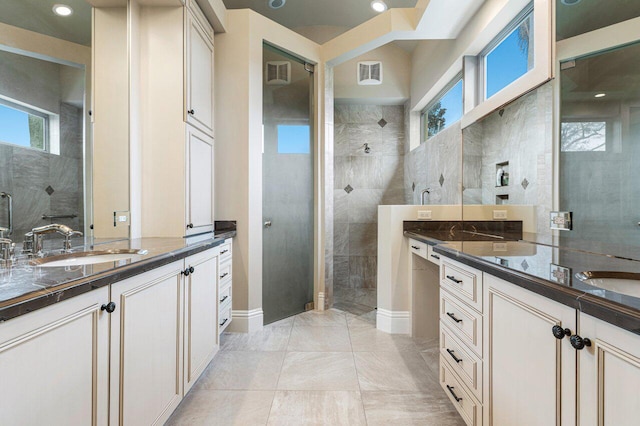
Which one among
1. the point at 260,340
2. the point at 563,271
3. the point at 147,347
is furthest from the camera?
the point at 260,340

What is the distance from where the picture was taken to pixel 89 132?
175 centimetres

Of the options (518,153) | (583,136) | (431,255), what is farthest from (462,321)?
(518,153)

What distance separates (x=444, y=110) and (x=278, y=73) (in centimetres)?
193

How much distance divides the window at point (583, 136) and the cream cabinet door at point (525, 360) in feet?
2.56

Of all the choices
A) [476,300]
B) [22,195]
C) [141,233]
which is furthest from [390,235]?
[22,195]

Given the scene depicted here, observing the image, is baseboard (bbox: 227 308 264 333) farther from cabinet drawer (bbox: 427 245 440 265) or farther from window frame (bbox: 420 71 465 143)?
window frame (bbox: 420 71 465 143)

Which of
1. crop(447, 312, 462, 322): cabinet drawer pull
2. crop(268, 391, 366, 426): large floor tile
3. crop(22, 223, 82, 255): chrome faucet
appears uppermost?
crop(22, 223, 82, 255): chrome faucet

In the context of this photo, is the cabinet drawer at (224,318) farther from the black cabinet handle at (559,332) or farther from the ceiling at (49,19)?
the black cabinet handle at (559,332)

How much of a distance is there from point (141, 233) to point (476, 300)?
6.59 ft

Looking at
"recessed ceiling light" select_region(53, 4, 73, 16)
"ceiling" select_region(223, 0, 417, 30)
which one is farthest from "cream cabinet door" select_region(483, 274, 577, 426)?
"ceiling" select_region(223, 0, 417, 30)

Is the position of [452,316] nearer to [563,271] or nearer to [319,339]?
[563,271]

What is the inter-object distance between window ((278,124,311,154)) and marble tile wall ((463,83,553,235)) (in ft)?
4.95

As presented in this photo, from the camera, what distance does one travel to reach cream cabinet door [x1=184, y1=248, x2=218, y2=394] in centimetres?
163

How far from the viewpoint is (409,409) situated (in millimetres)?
1680
